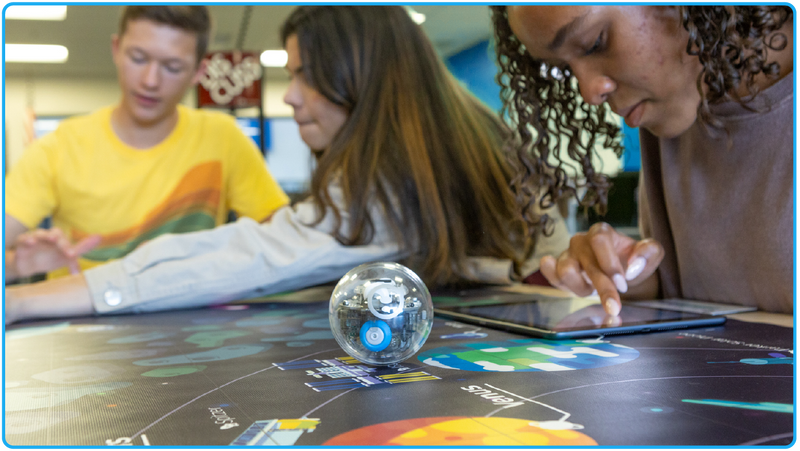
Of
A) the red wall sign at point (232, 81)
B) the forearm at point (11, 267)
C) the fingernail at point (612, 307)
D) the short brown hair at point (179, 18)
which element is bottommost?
the fingernail at point (612, 307)

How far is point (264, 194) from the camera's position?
6.89 feet

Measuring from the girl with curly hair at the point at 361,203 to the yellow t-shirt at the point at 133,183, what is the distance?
552mm

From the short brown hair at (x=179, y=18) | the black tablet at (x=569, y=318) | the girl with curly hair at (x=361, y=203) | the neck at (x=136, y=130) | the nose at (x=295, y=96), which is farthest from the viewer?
the neck at (x=136, y=130)

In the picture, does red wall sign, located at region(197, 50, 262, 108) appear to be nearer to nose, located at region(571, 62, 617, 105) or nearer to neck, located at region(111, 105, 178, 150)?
neck, located at region(111, 105, 178, 150)

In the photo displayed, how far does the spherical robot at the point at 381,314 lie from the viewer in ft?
2.03

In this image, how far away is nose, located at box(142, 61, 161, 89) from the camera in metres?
1.91

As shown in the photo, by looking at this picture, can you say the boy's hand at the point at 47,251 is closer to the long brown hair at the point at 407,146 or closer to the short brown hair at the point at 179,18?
the long brown hair at the point at 407,146

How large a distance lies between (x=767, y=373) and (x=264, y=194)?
1.70m

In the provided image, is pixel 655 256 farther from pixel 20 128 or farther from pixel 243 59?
pixel 20 128

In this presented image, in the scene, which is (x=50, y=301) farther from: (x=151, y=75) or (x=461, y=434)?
(x=151, y=75)

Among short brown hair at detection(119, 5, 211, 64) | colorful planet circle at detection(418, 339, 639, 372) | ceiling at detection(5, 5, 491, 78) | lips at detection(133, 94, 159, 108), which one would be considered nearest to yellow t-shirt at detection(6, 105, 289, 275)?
lips at detection(133, 94, 159, 108)

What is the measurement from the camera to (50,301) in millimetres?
1085

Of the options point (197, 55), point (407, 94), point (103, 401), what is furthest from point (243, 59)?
point (103, 401)

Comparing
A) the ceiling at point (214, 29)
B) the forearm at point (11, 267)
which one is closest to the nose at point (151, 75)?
the forearm at point (11, 267)
